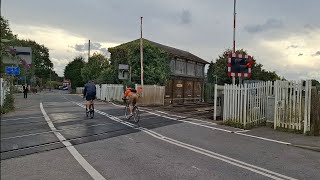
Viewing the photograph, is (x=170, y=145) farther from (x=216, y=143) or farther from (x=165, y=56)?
(x=165, y=56)

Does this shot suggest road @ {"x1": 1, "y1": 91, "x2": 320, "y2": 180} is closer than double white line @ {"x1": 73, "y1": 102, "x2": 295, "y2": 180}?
Yes

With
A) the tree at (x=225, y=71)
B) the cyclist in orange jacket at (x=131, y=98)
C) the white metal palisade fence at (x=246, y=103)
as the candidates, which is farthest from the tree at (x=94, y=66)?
the white metal palisade fence at (x=246, y=103)

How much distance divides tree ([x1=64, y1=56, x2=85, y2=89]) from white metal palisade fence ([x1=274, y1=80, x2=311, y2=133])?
248ft

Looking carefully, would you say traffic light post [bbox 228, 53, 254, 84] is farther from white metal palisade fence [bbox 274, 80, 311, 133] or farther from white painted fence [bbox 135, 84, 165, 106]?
white painted fence [bbox 135, 84, 165, 106]

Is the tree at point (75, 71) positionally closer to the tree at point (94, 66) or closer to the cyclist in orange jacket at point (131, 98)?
the tree at point (94, 66)

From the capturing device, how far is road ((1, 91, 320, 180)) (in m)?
7.10

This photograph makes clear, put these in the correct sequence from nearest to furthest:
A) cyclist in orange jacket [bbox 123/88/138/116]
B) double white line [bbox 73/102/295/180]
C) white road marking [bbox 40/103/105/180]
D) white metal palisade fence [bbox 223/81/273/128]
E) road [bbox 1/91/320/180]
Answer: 1. white road marking [bbox 40/103/105/180]
2. road [bbox 1/91/320/180]
3. double white line [bbox 73/102/295/180]
4. white metal palisade fence [bbox 223/81/273/128]
5. cyclist in orange jacket [bbox 123/88/138/116]

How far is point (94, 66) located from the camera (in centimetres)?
6581

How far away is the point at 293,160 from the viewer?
363 inches

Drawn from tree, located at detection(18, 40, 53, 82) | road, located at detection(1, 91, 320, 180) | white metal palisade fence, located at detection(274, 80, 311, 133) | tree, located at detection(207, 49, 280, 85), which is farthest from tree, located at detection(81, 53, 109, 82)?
road, located at detection(1, 91, 320, 180)

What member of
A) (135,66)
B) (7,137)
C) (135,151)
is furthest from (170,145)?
(135,66)

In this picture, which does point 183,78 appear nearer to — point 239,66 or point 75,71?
point 239,66

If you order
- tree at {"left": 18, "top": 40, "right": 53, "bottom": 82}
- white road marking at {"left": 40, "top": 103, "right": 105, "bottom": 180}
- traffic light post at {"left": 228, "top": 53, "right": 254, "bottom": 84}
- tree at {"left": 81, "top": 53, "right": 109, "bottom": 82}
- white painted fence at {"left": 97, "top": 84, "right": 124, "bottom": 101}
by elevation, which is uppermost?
tree at {"left": 18, "top": 40, "right": 53, "bottom": 82}

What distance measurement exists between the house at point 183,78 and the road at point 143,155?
2990 cm
